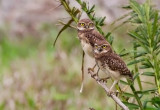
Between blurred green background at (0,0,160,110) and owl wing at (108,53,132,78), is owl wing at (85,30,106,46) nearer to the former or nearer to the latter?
owl wing at (108,53,132,78)

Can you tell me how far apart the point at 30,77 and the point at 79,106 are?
2.01 m

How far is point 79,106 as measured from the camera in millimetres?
6988

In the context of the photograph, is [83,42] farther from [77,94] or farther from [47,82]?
[47,82]

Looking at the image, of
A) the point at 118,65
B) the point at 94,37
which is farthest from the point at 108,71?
the point at 94,37

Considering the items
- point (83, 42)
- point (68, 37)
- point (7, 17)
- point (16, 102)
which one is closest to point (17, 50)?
point (68, 37)

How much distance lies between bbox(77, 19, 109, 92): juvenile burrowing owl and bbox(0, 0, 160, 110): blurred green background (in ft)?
0.47

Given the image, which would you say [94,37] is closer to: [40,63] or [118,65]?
[118,65]

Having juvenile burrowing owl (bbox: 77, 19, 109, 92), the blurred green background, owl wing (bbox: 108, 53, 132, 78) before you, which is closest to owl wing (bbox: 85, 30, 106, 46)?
juvenile burrowing owl (bbox: 77, 19, 109, 92)

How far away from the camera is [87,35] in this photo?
2645 millimetres

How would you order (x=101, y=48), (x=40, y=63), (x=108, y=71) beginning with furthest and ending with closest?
1. (x=40, y=63)
2. (x=108, y=71)
3. (x=101, y=48)

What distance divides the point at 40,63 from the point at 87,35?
6.92 metres

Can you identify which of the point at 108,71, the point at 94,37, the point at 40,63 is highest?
the point at 40,63

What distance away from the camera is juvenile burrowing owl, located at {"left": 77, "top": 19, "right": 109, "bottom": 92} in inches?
97.9

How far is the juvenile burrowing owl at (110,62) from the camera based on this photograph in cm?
246
